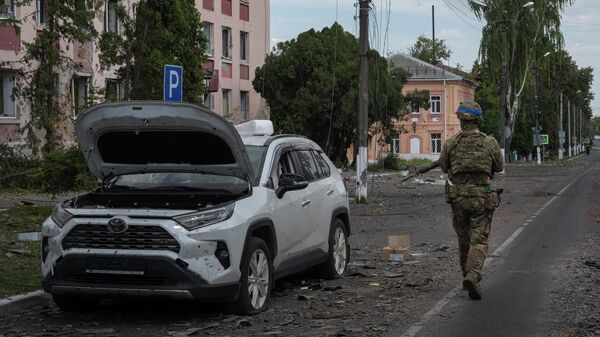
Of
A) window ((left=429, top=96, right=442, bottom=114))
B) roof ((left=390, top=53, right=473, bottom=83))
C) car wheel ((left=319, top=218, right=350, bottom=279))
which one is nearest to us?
car wheel ((left=319, top=218, right=350, bottom=279))

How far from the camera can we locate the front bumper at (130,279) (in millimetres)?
6730

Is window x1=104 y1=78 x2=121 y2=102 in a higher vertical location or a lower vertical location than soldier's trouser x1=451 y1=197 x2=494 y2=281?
higher

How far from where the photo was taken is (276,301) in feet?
27.0

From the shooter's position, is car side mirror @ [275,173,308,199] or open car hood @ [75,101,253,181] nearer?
open car hood @ [75,101,253,181]

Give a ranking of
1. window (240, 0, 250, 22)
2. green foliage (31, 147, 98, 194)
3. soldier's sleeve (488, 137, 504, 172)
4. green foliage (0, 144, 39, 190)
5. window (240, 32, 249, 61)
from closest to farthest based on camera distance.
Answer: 1. soldier's sleeve (488, 137, 504, 172)
2. green foliage (31, 147, 98, 194)
3. green foliage (0, 144, 39, 190)
4. window (240, 0, 250, 22)
5. window (240, 32, 249, 61)

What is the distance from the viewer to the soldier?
8195 millimetres

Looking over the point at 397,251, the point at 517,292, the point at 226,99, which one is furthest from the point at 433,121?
the point at 517,292

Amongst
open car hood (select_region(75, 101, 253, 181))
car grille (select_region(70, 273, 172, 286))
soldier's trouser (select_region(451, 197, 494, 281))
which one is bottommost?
car grille (select_region(70, 273, 172, 286))

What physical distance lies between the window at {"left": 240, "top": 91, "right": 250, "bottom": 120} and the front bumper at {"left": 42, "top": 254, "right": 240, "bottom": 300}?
37354 mm

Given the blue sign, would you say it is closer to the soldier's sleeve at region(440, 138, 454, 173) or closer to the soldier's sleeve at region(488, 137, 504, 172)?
the soldier's sleeve at region(440, 138, 454, 173)

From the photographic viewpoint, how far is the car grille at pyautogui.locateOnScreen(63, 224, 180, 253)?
676 centimetres

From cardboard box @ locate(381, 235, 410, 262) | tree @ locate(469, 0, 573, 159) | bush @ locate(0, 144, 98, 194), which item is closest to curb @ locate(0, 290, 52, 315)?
cardboard box @ locate(381, 235, 410, 262)

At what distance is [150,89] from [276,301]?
428 inches

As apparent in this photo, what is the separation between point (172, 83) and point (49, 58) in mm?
4972
